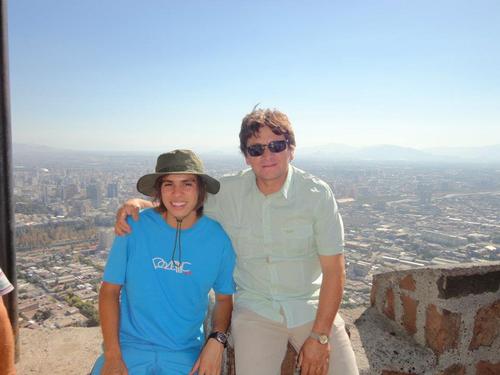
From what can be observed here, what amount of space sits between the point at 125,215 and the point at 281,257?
0.86 m

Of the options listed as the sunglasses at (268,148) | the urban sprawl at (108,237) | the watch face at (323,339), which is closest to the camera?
the watch face at (323,339)

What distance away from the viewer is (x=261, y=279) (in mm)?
1976

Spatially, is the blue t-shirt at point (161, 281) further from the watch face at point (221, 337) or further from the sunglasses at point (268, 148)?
the sunglasses at point (268, 148)

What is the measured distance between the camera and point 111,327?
1.65 m

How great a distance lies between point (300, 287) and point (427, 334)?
774 millimetres

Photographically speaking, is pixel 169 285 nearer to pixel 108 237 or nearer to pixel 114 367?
pixel 114 367

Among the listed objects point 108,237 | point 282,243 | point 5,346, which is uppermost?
point 282,243

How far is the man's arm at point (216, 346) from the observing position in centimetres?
164

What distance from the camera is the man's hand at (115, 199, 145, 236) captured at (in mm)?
1716

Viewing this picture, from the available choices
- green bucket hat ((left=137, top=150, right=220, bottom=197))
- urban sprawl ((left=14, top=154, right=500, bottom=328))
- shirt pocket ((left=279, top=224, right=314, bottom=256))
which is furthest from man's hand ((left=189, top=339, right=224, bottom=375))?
urban sprawl ((left=14, top=154, right=500, bottom=328))

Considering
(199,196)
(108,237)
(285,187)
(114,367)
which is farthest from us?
(108,237)

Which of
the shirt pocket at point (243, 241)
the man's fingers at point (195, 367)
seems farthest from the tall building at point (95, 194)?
the man's fingers at point (195, 367)

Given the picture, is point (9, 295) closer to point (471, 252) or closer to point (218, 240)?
point (218, 240)

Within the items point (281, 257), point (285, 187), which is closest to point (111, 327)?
point (281, 257)
